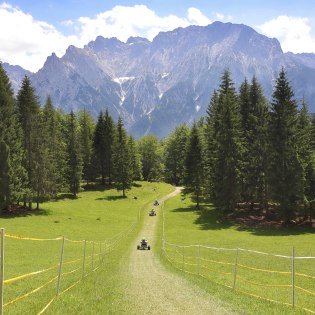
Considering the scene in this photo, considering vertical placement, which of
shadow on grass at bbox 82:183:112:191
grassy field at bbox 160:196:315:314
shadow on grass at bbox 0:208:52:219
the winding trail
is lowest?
grassy field at bbox 160:196:315:314

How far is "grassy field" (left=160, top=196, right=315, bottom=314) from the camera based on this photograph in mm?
16725

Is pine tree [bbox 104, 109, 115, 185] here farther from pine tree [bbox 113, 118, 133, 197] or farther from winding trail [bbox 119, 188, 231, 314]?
winding trail [bbox 119, 188, 231, 314]

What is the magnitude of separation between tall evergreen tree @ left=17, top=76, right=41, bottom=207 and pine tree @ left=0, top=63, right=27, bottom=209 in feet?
5.05

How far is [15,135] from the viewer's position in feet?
221

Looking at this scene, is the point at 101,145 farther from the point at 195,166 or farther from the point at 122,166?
the point at 195,166

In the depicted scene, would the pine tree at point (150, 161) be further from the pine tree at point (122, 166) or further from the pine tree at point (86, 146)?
the pine tree at point (122, 166)

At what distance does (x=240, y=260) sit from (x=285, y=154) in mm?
32267

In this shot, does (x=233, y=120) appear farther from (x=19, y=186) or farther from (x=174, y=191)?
(x=174, y=191)

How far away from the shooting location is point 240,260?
34.1 metres

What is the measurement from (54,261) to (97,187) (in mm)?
77463

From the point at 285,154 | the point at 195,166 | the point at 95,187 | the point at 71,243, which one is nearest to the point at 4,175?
the point at 71,243

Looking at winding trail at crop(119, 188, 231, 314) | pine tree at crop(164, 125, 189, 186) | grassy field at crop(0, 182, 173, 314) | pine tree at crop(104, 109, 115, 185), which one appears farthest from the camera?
pine tree at crop(164, 125, 189, 186)

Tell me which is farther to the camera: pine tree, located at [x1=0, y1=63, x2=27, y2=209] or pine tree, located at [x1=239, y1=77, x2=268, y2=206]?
pine tree, located at [x1=239, y1=77, x2=268, y2=206]

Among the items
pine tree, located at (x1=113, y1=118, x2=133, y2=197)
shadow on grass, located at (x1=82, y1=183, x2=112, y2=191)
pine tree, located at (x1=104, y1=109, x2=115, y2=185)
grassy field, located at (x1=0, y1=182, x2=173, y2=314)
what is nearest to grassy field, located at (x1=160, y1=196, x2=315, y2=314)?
grassy field, located at (x1=0, y1=182, x2=173, y2=314)
